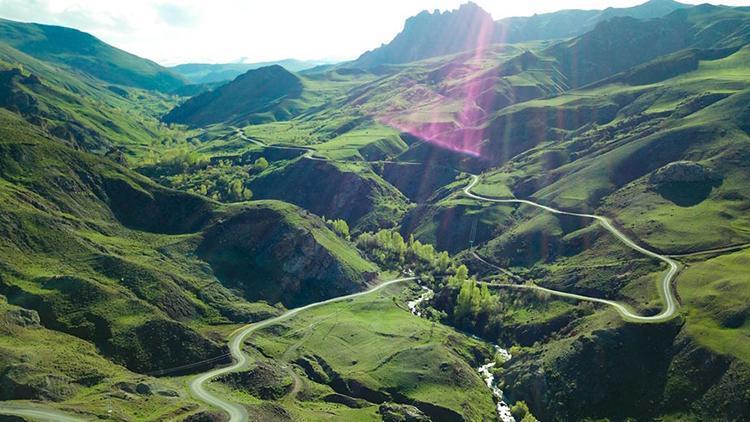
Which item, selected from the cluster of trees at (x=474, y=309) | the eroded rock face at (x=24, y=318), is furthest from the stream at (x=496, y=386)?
the eroded rock face at (x=24, y=318)

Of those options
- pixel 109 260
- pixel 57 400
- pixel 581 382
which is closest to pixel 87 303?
pixel 109 260

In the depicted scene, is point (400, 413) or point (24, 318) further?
point (400, 413)

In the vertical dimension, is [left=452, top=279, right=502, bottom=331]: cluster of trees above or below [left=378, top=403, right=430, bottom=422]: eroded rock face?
above

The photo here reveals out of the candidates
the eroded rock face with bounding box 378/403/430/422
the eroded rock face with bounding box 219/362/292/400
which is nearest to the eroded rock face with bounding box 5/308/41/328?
the eroded rock face with bounding box 219/362/292/400

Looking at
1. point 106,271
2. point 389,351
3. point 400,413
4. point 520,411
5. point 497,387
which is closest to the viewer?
point 400,413

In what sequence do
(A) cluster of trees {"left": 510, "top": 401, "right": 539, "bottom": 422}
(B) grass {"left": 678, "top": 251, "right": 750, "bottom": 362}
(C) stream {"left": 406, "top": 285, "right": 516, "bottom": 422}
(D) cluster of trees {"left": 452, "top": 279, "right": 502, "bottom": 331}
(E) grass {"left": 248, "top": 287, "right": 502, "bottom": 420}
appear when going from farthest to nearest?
(D) cluster of trees {"left": 452, "top": 279, "right": 502, "bottom": 331}, (C) stream {"left": 406, "top": 285, "right": 516, "bottom": 422}, (E) grass {"left": 248, "top": 287, "right": 502, "bottom": 420}, (A) cluster of trees {"left": 510, "top": 401, "right": 539, "bottom": 422}, (B) grass {"left": 678, "top": 251, "right": 750, "bottom": 362}

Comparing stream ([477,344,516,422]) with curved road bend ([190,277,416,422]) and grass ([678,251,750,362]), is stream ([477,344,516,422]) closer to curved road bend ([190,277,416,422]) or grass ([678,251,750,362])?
grass ([678,251,750,362])

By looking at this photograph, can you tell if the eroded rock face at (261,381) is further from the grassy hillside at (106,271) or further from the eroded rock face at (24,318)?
the eroded rock face at (24,318)

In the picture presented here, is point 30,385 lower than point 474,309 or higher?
higher

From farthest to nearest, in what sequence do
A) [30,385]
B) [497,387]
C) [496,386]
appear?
[496,386] < [497,387] < [30,385]

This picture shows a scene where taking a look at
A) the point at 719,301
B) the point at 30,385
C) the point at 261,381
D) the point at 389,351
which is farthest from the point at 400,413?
the point at 719,301

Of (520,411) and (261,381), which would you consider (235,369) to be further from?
(520,411)

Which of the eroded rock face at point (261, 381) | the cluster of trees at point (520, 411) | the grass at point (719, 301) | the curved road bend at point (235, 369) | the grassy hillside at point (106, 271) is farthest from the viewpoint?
the cluster of trees at point (520, 411)

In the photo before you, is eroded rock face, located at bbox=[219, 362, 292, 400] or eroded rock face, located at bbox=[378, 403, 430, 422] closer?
eroded rock face, located at bbox=[219, 362, 292, 400]
